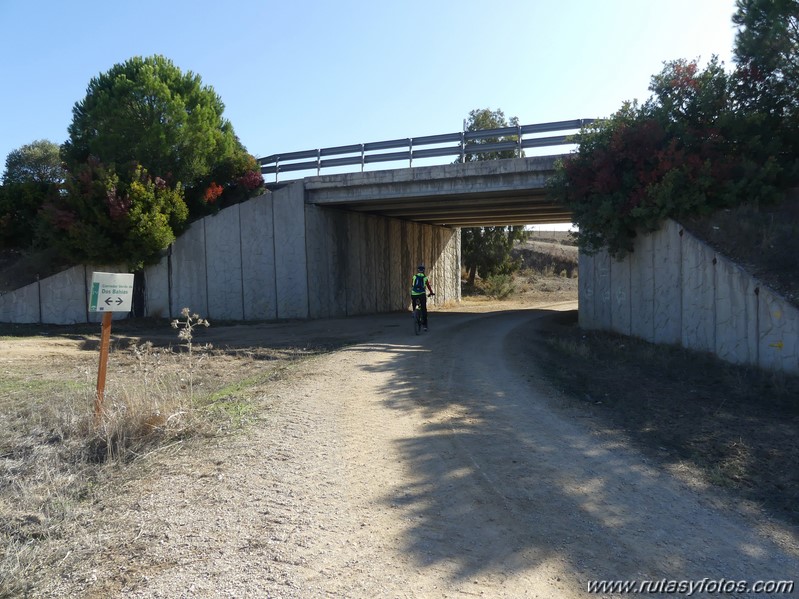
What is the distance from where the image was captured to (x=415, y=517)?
4.72 meters

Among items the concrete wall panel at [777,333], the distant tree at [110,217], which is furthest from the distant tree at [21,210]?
the concrete wall panel at [777,333]

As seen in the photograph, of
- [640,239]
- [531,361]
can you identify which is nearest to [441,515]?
[531,361]

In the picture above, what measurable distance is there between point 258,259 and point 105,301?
15.7 m

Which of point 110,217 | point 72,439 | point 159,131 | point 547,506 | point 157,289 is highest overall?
point 159,131

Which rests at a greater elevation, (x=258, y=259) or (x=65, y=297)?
(x=258, y=259)

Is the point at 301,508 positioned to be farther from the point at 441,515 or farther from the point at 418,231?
the point at 418,231

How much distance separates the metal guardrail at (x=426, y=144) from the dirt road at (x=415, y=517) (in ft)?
43.0

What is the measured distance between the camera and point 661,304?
13.9 metres

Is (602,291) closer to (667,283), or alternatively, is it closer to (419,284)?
(667,283)

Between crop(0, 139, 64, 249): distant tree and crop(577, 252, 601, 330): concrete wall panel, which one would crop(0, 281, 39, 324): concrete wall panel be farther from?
crop(577, 252, 601, 330): concrete wall panel

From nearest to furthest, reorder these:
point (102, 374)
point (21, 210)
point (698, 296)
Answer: point (102, 374) < point (698, 296) < point (21, 210)

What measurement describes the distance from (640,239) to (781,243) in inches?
149

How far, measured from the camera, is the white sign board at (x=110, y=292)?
6.31 m

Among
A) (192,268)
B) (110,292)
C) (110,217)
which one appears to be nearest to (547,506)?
(110,292)
